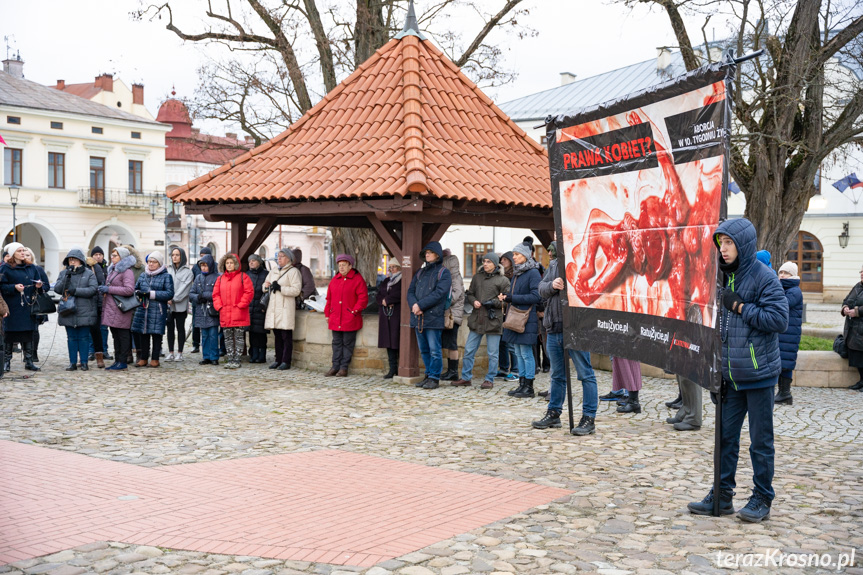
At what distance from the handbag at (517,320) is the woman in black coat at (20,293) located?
6858 millimetres

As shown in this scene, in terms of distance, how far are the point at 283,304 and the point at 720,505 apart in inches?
353

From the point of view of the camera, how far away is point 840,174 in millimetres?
38781

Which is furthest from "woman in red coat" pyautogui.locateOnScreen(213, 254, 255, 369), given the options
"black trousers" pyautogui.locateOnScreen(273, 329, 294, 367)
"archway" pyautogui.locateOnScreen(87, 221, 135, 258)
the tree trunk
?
"archway" pyautogui.locateOnScreen(87, 221, 135, 258)

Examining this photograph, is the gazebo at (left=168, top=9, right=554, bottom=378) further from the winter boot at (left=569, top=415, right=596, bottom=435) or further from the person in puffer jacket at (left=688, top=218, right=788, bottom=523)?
the person in puffer jacket at (left=688, top=218, right=788, bottom=523)

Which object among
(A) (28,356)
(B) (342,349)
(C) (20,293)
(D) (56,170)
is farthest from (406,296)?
(D) (56,170)

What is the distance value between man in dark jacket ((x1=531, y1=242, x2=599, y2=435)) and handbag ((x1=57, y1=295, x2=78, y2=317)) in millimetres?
7408

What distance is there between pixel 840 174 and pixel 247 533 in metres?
39.0

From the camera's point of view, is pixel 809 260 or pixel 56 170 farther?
pixel 56 170

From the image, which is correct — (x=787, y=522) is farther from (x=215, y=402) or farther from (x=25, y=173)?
(x=25, y=173)

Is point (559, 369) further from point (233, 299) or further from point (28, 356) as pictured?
point (28, 356)

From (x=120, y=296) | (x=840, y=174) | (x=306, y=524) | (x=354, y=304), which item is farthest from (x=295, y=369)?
(x=840, y=174)

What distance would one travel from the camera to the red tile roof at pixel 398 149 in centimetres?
1225

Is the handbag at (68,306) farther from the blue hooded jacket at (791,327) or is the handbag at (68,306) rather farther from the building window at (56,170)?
the building window at (56,170)

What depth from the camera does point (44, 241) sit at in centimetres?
4997
